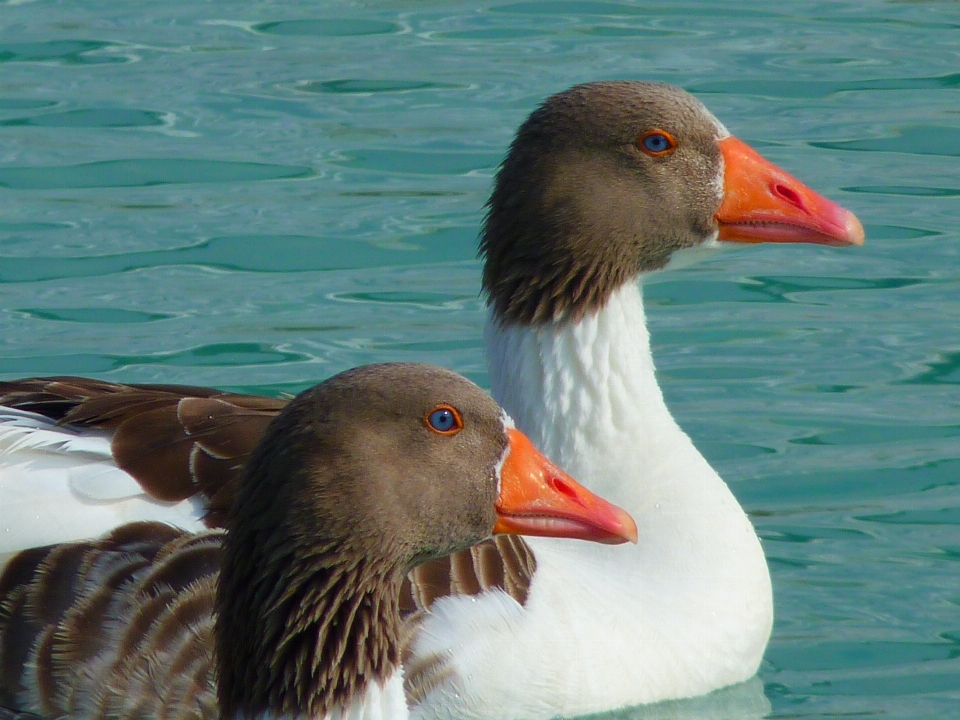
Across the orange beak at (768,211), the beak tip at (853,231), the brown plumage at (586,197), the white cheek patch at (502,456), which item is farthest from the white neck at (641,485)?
the white cheek patch at (502,456)

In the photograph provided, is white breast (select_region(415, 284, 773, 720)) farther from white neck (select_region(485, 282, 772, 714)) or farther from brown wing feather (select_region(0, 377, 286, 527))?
brown wing feather (select_region(0, 377, 286, 527))

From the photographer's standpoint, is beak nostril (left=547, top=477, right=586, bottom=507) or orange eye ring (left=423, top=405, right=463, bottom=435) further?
beak nostril (left=547, top=477, right=586, bottom=507)

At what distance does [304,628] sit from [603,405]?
7.08 feet

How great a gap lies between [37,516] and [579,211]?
2.26 meters

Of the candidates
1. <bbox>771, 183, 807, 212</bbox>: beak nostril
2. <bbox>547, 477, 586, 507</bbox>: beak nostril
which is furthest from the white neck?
<bbox>547, 477, 586, 507</bbox>: beak nostril

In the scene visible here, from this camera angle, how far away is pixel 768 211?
7.42m

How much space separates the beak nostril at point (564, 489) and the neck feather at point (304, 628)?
59 centimetres

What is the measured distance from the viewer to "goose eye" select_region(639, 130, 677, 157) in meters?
7.29

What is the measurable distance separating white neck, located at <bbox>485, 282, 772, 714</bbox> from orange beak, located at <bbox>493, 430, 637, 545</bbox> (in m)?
1.19

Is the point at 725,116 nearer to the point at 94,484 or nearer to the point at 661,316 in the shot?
the point at 661,316

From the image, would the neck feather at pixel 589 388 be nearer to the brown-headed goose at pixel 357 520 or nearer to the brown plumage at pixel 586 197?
the brown plumage at pixel 586 197

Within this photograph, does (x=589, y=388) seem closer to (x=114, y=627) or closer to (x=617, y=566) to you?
(x=617, y=566)

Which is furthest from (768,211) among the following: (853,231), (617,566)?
(617,566)

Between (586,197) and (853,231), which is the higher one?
(586,197)
